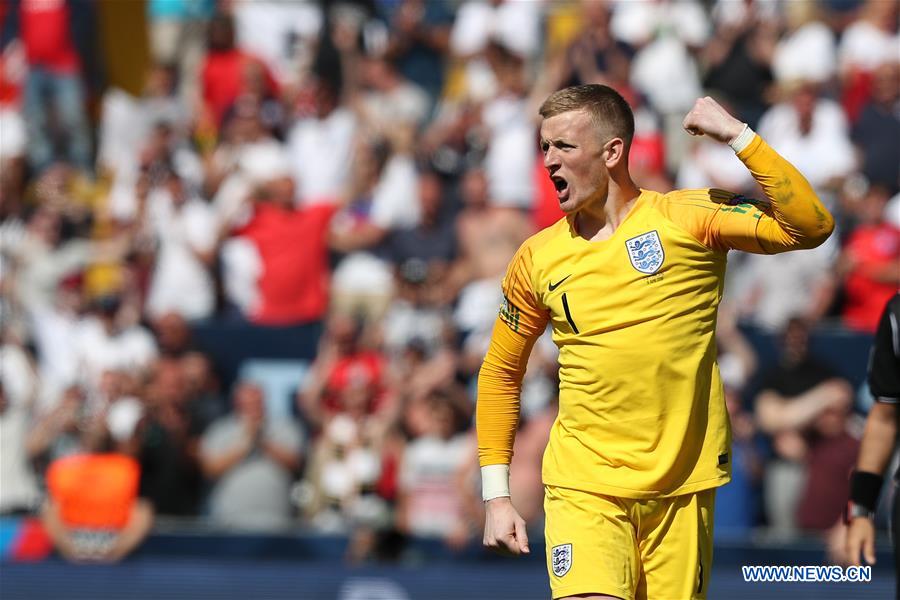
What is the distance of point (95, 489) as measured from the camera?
1077cm

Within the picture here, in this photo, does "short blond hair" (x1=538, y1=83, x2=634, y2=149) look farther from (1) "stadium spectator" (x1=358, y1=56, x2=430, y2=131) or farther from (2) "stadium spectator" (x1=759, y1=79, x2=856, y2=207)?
(1) "stadium spectator" (x1=358, y1=56, x2=430, y2=131)

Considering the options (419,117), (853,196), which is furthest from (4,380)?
(853,196)

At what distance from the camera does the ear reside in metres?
5.07

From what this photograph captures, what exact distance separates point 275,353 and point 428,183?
6.02 ft

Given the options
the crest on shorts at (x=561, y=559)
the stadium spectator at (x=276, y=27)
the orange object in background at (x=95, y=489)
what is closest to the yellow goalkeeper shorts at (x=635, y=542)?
the crest on shorts at (x=561, y=559)

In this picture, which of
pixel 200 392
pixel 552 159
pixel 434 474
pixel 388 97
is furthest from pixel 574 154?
pixel 388 97

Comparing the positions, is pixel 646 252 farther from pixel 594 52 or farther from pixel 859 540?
pixel 594 52

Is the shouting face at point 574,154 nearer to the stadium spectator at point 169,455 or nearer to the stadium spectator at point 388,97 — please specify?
the stadium spectator at point 169,455

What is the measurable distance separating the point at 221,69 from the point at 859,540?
392 inches

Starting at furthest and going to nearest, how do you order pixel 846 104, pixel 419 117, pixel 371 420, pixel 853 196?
pixel 419 117 → pixel 846 104 → pixel 853 196 → pixel 371 420

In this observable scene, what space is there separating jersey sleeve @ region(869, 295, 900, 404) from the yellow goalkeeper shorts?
921mm

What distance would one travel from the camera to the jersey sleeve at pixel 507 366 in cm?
529

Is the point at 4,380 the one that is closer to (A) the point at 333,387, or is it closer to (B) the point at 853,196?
(A) the point at 333,387

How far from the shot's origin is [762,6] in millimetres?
A: 13250
